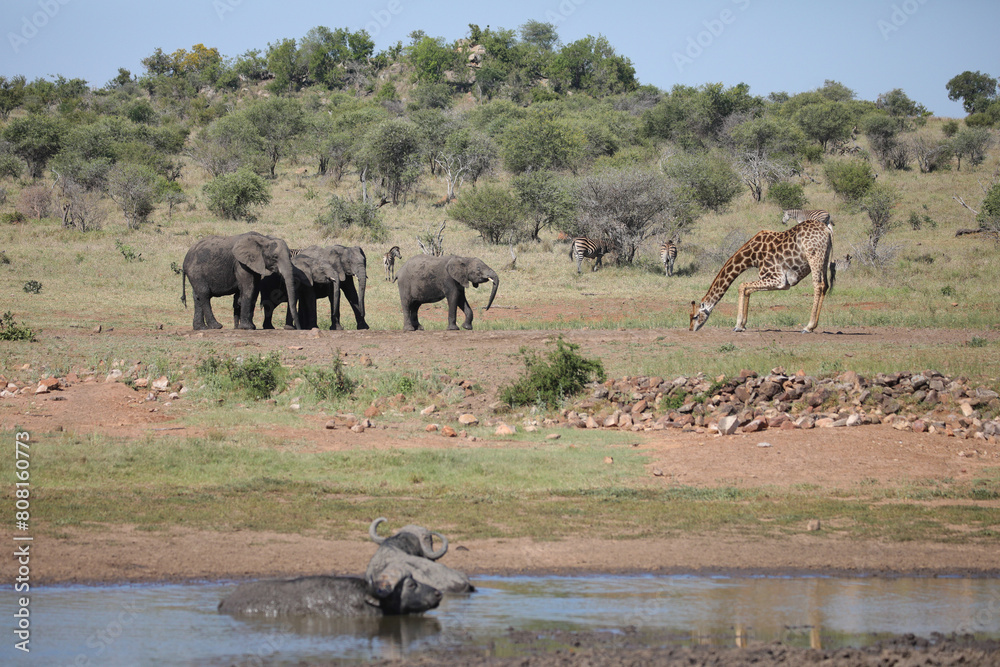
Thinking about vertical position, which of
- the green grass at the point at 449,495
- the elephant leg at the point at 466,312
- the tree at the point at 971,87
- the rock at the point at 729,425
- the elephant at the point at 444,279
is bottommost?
the green grass at the point at 449,495

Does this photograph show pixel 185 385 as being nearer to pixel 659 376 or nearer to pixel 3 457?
pixel 3 457

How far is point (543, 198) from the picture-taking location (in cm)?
3731

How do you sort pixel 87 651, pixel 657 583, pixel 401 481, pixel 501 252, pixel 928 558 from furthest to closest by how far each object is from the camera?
pixel 501 252 < pixel 401 481 < pixel 928 558 < pixel 657 583 < pixel 87 651

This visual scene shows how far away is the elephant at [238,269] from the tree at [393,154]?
998 inches

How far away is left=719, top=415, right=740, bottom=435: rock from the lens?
13102mm

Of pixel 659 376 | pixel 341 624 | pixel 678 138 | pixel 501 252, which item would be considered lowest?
pixel 341 624

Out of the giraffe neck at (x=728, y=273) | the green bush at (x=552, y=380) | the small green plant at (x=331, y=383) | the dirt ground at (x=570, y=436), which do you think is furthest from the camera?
the giraffe neck at (x=728, y=273)

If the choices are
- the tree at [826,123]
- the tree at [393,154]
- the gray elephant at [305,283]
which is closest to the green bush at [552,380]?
the gray elephant at [305,283]

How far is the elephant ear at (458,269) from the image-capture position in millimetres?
20734

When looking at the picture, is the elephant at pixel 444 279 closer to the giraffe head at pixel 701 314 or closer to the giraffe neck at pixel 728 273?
the giraffe head at pixel 701 314

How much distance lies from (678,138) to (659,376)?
43647mm

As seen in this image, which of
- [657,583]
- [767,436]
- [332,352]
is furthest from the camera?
[332,352]

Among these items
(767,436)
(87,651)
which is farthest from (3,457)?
(767,436)

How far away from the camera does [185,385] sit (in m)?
15.9
